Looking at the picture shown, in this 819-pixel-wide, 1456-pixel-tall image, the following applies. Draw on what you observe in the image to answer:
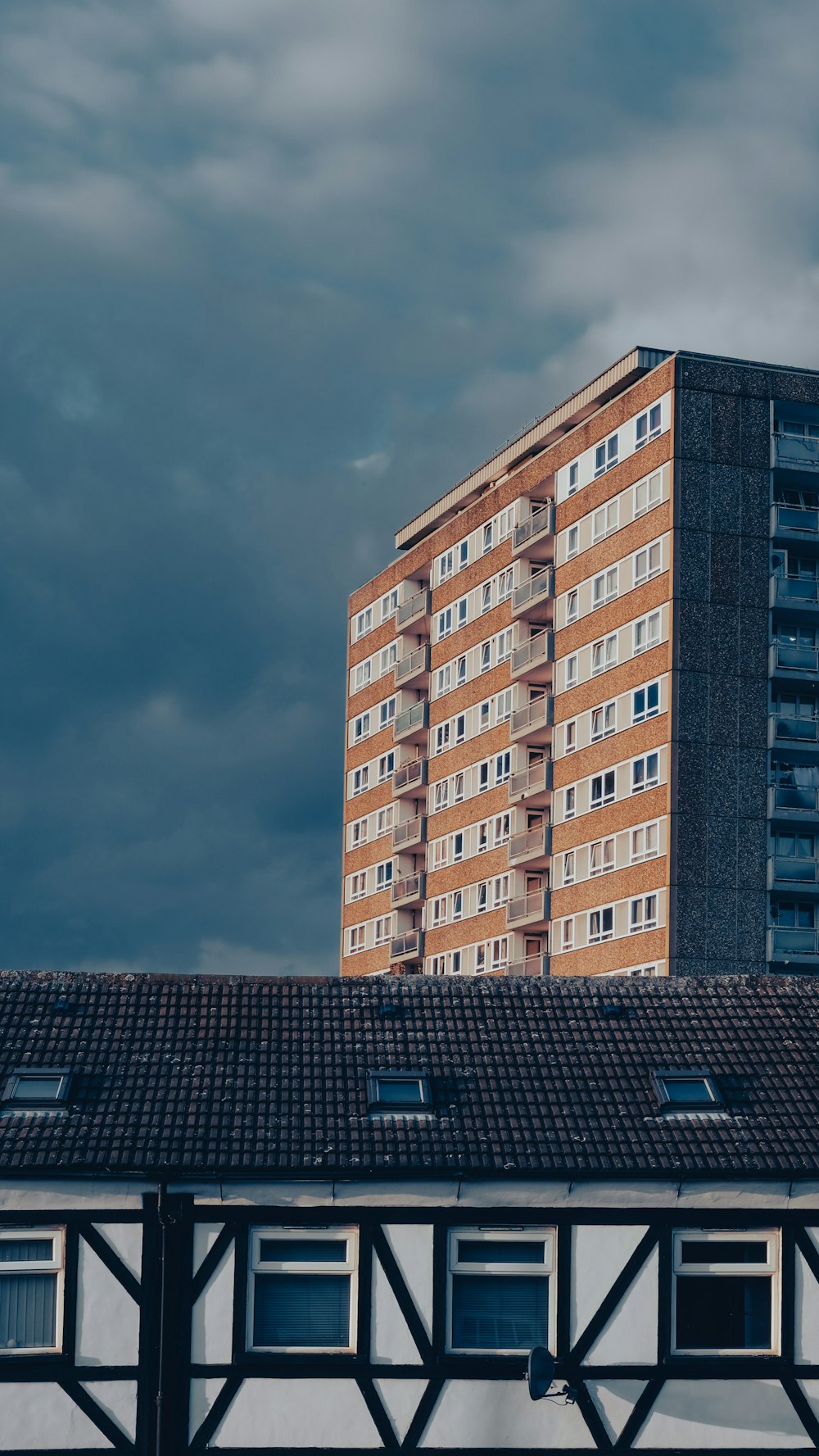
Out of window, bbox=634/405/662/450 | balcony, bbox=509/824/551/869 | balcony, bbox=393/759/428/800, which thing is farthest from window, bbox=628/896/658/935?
balcony, bbox=393/759/428/800

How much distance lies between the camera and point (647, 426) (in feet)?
215

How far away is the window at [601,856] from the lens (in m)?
66.2

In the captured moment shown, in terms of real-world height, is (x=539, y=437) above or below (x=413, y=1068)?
above

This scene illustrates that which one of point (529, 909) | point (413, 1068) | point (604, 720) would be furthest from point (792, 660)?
point (413, 1068)

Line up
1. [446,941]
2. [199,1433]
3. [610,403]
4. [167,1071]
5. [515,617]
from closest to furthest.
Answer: [199,1433], [167,1071], [610,403], [515,617], [446,941]

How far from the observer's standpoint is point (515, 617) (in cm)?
7656

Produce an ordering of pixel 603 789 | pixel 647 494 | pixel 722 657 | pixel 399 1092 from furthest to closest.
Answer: pixel 603 789 < pixel 647 494 < pixel 722 657 < pixel 399 1092

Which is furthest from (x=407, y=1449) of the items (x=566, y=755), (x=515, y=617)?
(x=515, y=617)

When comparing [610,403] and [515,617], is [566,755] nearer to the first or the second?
[515,617]

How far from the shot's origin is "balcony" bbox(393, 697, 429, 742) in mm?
87625

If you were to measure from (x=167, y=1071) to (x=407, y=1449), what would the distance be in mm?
4958

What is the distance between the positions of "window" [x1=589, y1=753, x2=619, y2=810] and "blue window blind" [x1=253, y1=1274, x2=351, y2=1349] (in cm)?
4577

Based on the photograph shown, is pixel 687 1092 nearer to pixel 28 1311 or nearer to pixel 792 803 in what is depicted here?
pixel 28 1311

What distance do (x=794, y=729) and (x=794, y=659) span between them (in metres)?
2.33
